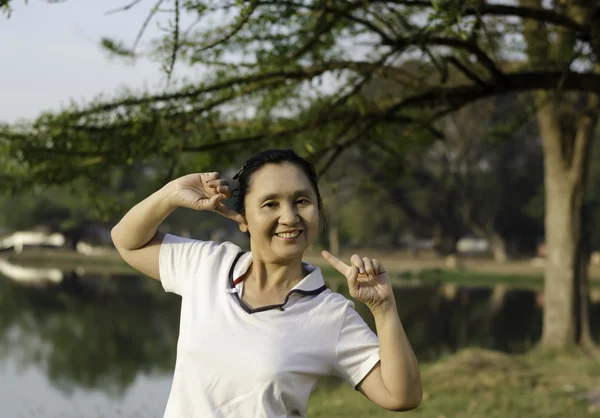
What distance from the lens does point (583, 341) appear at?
1281 cm

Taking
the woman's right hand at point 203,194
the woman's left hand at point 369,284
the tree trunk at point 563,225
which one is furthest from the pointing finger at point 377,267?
the tree trunk at point 563,225

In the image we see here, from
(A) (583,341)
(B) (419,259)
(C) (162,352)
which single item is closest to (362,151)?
(A) (583,341)

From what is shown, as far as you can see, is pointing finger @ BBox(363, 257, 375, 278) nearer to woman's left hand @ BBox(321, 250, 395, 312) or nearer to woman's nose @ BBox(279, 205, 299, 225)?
woman's left hand @ BBox(321, 250, 395, 312)

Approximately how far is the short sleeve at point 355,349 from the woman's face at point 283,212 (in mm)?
232

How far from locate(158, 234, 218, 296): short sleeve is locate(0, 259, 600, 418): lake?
7.29 metres

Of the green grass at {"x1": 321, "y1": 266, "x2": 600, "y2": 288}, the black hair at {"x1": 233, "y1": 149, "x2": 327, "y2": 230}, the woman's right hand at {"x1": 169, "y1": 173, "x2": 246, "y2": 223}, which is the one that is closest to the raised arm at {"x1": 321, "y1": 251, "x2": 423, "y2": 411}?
the black hair at {"x1": 233, "y1": 149, "x2": 327, "y2": 230}

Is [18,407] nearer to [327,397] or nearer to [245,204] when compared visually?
[327,397]

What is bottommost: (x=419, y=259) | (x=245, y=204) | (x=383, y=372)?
(x=419, y=259)

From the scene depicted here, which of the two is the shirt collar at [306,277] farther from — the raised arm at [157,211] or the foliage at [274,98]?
the foliage at [274,98]

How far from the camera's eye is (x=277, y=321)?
2.23 m

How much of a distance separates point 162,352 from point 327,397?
552cm

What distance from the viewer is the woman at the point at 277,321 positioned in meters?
2.18

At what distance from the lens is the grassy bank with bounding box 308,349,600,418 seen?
8.38 m

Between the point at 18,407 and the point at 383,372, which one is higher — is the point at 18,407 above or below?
below
